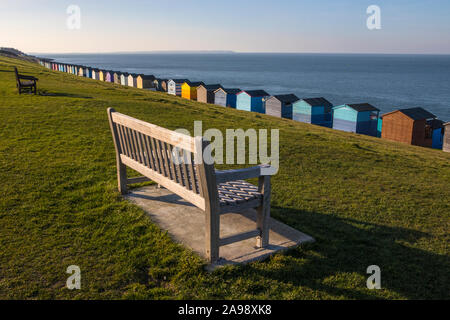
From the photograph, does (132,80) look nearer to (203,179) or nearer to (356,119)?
(356,119)

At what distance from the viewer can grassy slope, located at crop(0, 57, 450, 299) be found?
3.72m

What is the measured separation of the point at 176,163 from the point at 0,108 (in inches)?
461

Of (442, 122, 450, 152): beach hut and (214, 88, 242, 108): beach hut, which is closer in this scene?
(442, 122, 450, 152): beach hut

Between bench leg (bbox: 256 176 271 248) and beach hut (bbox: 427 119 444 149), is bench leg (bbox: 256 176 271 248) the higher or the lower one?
the higher one

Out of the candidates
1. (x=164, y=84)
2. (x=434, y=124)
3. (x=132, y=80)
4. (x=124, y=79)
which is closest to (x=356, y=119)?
(x=434, y=124)

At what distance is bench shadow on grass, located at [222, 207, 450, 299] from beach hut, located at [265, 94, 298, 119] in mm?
30834

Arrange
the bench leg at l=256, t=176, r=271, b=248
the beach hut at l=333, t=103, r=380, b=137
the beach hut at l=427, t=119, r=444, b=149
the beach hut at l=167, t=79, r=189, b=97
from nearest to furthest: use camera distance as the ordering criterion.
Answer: the bench leg at l=256, t=176, r=271, b=248
the beach hut at l=427, t=119, r=444, b=149
the beach hut at l=333, t=103, r=380, b=137
the beach hut at l=167, t=79, r=189, b=97

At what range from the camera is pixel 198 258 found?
4.13m

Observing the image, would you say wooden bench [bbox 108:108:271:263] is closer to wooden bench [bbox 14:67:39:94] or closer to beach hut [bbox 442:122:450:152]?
wooden bench [bbox 14:67:39:94]

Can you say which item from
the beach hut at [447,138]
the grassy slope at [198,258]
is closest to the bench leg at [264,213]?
the grassy slope at [198,258]

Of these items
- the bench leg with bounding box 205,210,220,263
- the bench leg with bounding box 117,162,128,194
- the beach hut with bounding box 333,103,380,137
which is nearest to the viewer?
the bench leg with bounding box 205,210,220,263

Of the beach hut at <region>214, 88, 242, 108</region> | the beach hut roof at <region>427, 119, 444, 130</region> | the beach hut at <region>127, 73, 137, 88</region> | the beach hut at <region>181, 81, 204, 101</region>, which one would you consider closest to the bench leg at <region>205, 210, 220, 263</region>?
the beach hut roof at <region>427, 119, 444, 130</region>

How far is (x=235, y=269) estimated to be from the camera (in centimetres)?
399

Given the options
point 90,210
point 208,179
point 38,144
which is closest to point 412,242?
point 208,179
